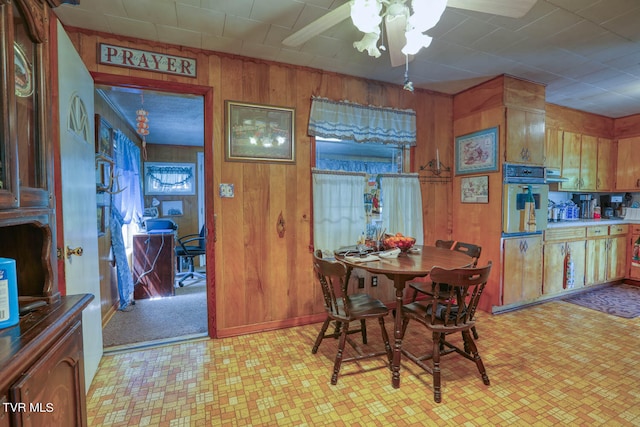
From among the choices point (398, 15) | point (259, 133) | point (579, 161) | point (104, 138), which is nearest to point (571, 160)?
point (579, 161)

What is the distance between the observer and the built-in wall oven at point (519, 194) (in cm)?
318

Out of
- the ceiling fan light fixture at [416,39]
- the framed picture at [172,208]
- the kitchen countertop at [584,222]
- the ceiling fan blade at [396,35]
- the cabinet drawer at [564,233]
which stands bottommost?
the cabinet drawer at [564,233]

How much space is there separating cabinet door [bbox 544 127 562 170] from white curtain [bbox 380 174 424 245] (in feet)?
6.65

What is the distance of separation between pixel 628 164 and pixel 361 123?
4.34 metres

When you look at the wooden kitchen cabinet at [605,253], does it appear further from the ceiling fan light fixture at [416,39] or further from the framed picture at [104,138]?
the framed picture at [104,138]

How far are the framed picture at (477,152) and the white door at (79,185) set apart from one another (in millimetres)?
3608

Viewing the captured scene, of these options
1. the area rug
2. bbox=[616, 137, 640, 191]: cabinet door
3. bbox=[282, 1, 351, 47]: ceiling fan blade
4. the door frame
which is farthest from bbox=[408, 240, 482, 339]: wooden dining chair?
bbox=[616, 137, 640, 191]: cabinet door

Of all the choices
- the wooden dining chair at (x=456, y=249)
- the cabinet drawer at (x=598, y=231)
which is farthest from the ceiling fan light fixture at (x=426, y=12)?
the cabinet drawer at (x=598, y=231)

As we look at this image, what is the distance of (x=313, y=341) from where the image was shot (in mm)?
2664

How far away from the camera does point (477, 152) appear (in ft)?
11.1

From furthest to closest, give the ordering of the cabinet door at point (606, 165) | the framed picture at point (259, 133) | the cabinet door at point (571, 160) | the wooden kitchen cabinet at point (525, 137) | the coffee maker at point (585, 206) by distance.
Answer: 1. the coffee maker at point (585, 206)
2. the cabinet door at point (606, 165)
3. the cabinet door at point (571, 160)
4. the wooden kitchen cabinet at point (525, 137)
5. the framed picture at point (259, 133)

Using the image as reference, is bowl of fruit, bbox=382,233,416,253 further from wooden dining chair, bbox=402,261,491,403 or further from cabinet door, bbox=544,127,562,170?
cabinet door, bbox=544,127,562,170

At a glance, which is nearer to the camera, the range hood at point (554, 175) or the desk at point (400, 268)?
the desk at point (400, 268)

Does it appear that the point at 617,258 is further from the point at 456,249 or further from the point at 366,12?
the point at 366,12
